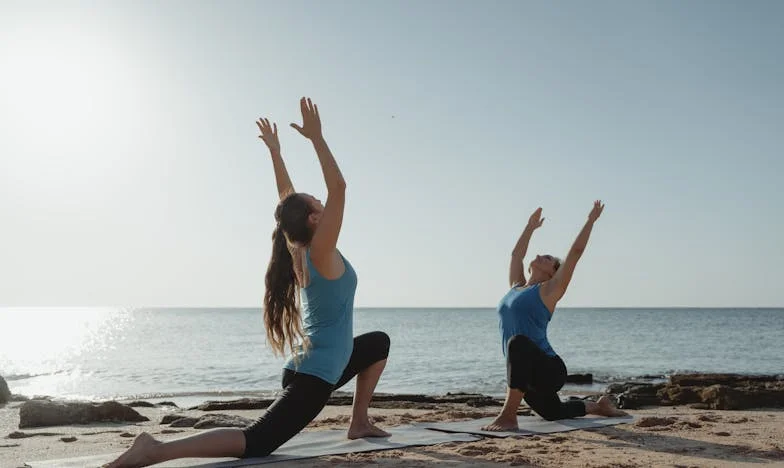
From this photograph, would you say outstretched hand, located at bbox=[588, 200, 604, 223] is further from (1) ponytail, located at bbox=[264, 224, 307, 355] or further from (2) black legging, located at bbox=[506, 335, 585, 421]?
(1) ponytail, located at bbox=[264, 224, 307, 355]

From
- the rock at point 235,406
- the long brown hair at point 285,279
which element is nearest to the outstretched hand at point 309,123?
the long brown hair at point 285,279

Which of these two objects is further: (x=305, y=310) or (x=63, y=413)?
(x=63, y=413)

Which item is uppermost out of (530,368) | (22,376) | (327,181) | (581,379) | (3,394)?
(327,181)

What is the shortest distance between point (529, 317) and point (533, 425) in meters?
Answer: 0.95

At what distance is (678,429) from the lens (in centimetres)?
630

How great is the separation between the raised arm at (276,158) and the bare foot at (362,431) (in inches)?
71.9

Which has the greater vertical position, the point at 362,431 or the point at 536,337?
the point at 536,337

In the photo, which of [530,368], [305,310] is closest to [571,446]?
[530,368]

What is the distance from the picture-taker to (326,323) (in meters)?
4.75

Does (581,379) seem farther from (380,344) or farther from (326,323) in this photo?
(326,323)

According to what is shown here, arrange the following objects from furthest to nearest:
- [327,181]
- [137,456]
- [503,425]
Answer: [503,425] < [327,181] < [137,456]

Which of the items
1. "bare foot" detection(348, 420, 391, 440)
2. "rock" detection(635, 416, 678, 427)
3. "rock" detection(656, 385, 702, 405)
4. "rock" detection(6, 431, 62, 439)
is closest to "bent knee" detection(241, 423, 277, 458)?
"bare foot" detection(348, 420, 391, 440)

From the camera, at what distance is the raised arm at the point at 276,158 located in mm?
5730

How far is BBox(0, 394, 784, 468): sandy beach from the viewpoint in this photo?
4746mm
